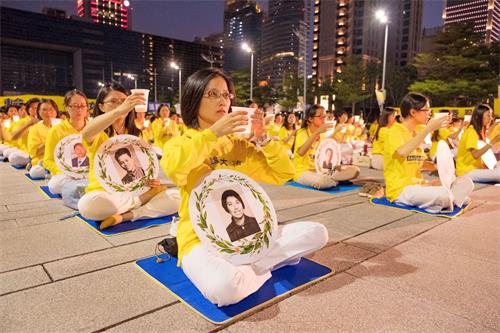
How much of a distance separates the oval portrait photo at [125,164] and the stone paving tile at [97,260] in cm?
89

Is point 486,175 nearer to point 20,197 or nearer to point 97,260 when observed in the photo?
point 97,260

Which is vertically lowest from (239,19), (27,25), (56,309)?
(56,309)

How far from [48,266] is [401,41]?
87716 millimetres

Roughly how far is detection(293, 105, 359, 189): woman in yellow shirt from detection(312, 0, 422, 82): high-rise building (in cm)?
7034

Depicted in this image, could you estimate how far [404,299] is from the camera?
2.55 meters

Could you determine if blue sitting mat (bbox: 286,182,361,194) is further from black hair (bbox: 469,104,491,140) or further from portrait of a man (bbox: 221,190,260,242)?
portrait of a man (bbox: 221,190,260,242)

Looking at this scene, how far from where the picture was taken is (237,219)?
99.5 inches

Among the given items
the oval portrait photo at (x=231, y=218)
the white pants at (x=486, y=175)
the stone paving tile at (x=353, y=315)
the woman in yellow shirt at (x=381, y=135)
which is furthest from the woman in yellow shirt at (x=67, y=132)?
the white pants at (x=486, y=175)

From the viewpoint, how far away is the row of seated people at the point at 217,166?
7.64ft

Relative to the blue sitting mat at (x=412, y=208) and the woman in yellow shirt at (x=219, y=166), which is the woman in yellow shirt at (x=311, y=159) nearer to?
the blue sitting mat at (x=412, y=208)

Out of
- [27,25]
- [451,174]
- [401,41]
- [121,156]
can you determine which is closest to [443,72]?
[451,174]

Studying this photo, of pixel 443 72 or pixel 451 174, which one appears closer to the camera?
pixel 451 174

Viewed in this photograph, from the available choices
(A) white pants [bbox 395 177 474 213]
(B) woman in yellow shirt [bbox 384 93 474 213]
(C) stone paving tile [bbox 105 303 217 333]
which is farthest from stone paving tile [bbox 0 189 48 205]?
(A) white pants [bbox 395 177 474 213]

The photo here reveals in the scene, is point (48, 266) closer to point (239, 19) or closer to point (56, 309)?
point (56, 309)
